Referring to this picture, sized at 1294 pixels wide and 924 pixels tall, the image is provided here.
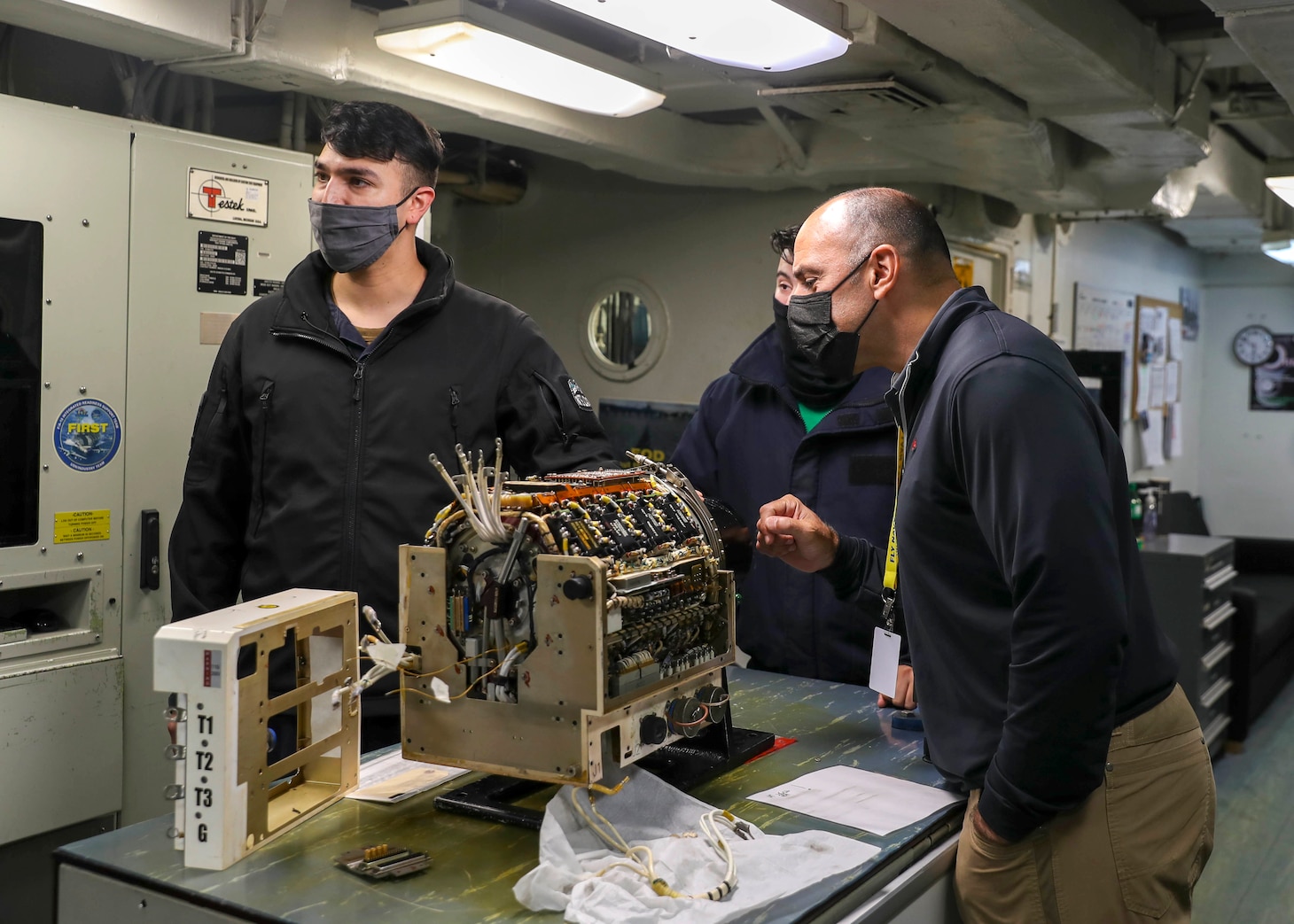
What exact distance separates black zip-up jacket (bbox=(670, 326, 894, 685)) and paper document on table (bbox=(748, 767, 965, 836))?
557 mm

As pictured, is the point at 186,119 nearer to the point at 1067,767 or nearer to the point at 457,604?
the point at 457,604

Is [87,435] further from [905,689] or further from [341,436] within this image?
[905,689]

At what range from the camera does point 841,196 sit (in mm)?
1878

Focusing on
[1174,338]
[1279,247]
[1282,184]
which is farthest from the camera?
[1174,338]

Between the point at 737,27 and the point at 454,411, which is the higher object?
the point at 737,27

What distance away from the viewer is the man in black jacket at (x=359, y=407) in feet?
6.76

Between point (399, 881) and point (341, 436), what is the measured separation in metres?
0.92

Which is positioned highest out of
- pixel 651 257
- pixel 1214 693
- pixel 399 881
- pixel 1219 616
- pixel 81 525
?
pixel 651 257

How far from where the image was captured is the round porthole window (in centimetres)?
510

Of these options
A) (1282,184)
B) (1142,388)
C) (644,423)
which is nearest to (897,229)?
(1282,184)

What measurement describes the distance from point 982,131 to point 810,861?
2.98 metres

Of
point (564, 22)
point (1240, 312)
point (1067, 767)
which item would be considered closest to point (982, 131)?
point (564, 22)

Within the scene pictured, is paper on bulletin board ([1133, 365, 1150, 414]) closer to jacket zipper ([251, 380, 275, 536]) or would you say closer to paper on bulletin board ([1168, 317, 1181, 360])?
paper on bulletin board ([1168, 317, 1181, 360])

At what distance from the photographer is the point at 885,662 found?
207cm
